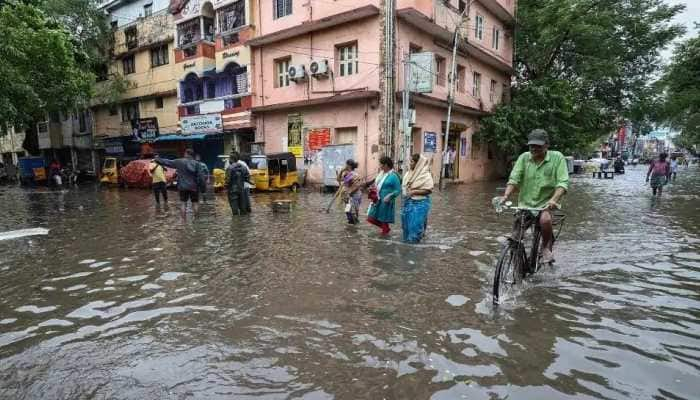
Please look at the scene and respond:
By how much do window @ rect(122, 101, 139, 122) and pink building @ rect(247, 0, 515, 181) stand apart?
1222 centimetres

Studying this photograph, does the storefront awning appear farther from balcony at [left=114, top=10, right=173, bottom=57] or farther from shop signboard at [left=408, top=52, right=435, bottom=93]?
shop signboard at [left=408, top=52, right=435, bottom=93]

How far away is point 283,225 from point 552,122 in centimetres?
1901

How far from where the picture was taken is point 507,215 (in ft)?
37.4

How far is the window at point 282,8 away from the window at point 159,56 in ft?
32.0

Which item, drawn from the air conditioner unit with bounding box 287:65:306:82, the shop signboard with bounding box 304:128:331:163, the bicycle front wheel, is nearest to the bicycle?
the bicycle front wheel

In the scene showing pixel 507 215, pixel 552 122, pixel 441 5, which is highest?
pixel 441 5

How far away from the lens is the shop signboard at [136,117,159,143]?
27609 mm

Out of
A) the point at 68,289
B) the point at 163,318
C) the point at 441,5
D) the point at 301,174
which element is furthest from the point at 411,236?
the point at 441,5

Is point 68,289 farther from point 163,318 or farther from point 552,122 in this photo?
point 552,122

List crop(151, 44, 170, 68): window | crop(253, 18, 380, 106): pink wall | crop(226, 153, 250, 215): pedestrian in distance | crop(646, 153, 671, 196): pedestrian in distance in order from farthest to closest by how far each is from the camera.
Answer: crop(151, 44, 170, 68): window → crop(253, 18, 380, 106): pink wall → crop(646, 153, 671, 196): pedestrian in distance → crop(226, 153, 250, 215): pedestrian in distance

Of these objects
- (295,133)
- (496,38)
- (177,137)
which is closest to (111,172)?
(177,137)

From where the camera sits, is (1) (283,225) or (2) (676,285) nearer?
(2) (676,285)

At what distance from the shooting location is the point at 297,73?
1994 centimetres

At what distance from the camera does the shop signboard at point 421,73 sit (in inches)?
658
